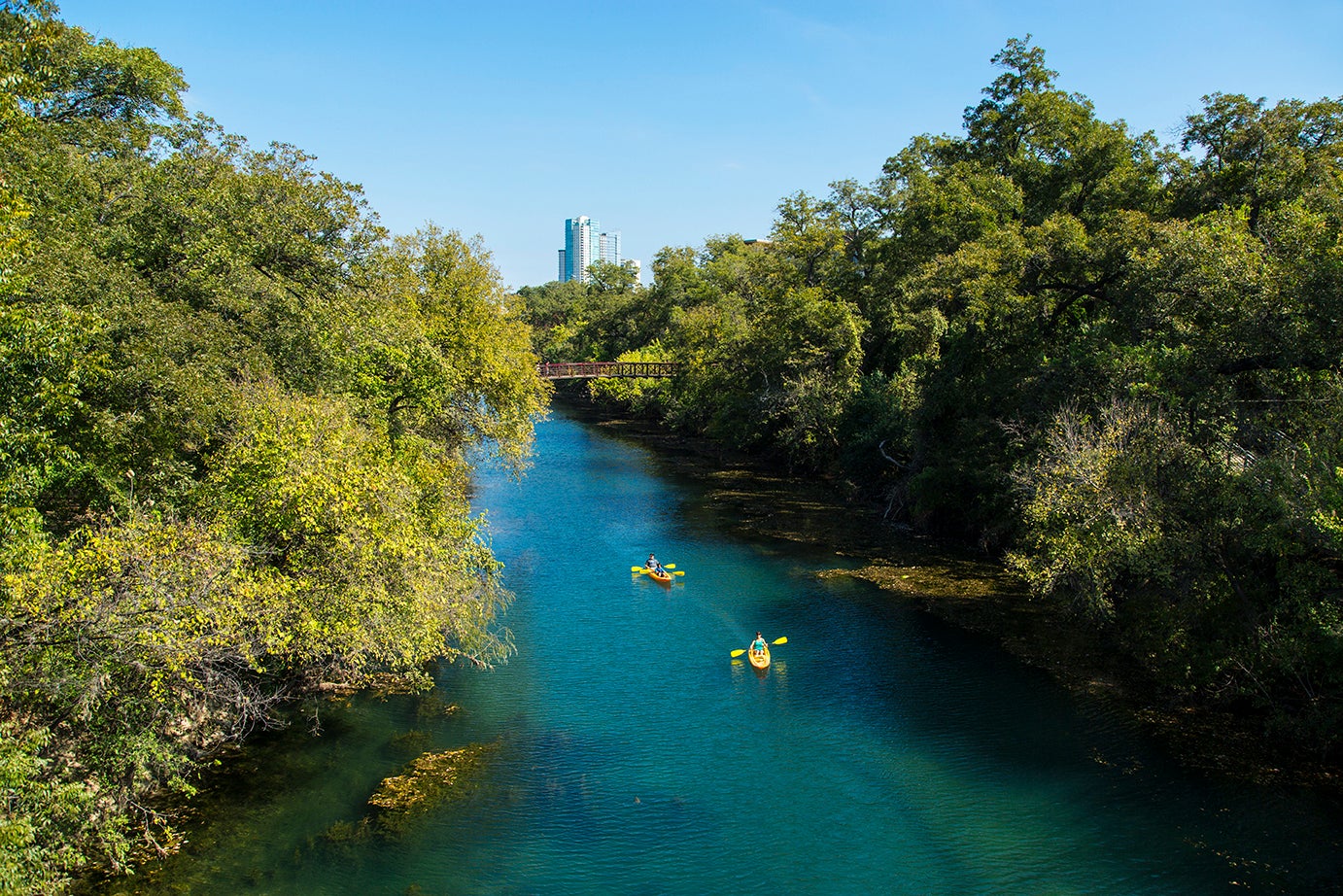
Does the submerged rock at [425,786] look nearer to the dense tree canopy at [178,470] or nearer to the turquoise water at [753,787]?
the turquoise water at [753,787]

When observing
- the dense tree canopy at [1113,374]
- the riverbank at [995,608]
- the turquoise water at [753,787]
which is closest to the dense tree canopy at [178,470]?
the turquoise water at [753,787]

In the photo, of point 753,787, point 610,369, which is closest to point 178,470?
point 753,787

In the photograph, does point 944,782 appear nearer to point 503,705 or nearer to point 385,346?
point 503,705

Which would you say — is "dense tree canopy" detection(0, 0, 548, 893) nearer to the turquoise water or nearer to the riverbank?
the turquoise water

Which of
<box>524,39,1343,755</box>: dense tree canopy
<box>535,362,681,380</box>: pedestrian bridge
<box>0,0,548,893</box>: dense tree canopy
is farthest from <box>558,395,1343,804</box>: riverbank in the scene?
<box>535,362,681,380</box>: pedestrian bridge

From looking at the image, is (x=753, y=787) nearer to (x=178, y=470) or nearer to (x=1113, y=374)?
(x=178, y=470)

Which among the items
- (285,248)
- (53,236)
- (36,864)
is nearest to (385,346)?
(285,248)
